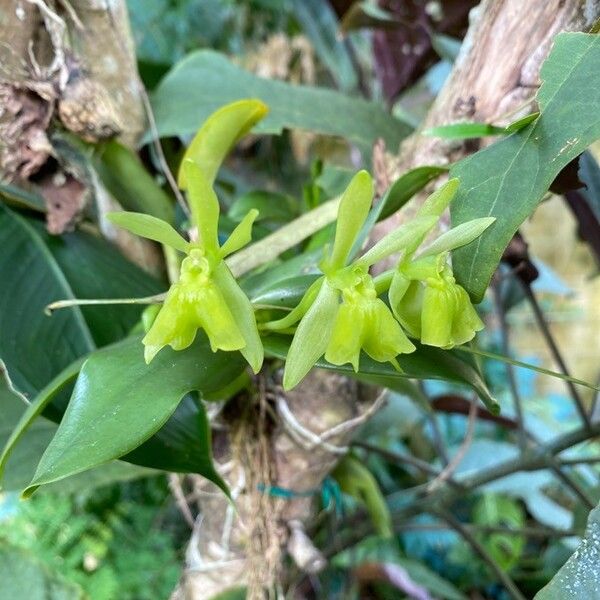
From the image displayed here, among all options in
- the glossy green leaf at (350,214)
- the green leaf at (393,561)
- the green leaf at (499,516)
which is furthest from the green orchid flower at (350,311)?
the green leaf at (499,516)

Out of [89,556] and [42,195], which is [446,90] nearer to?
[42,195]

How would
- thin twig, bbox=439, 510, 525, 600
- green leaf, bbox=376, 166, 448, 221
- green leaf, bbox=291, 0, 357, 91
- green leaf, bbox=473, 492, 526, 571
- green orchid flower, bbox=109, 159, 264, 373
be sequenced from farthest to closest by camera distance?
green leaf, bbox=473, 492, 526, 571 → green leaf, bbox=291, 0, 357, 91 → thin twig, bbox=439, 510, 525, 600 → green leaf, bbox=376, 166, 448, 221 → green orchid flower, bbox=109, 159, 264, 373

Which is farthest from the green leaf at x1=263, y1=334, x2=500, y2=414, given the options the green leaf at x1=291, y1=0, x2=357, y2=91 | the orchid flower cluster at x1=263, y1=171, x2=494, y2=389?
Result: the green leaf at x1=291, y1=0, x2=357, y2=91

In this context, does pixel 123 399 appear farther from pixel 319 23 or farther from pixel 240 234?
pixel 319 23

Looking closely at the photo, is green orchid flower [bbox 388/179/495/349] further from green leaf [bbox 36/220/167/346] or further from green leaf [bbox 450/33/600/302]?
green leaf [bbox 36/220/167/346]

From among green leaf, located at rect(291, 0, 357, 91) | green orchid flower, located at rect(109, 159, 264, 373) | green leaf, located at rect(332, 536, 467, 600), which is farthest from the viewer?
green leaf, located at rect(291, 0, 357, 91)

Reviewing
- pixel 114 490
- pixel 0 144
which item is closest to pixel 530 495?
pixel 114 490
